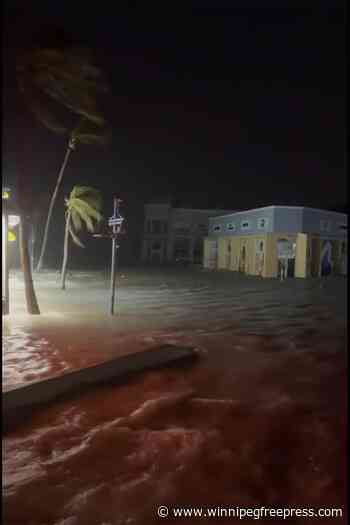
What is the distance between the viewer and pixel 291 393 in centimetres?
622

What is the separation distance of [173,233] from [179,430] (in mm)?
45398

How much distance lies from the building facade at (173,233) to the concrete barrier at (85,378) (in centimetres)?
4063

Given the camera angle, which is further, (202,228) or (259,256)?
(202,228)

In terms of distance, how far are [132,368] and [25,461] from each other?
111 inches

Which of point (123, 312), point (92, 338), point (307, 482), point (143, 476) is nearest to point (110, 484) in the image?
point (143, 476)

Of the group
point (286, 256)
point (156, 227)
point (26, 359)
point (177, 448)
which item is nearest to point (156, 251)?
point (156, 227)

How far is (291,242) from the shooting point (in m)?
30.0

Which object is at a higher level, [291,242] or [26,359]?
[291,242]

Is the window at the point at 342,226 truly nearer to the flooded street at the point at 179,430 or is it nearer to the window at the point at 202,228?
the window at the point at 202,228

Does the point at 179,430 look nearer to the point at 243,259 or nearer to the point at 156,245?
the point at 243,259

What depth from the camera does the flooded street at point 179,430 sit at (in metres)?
3.67

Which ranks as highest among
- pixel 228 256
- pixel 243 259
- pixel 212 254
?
pixel 212 254

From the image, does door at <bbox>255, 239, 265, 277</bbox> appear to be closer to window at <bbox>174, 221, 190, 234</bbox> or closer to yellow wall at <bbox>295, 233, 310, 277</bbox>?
yellow wall at <bbox>295, 233, 310, 277</bbox>

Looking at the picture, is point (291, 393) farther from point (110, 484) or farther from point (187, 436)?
point (110, 484)
